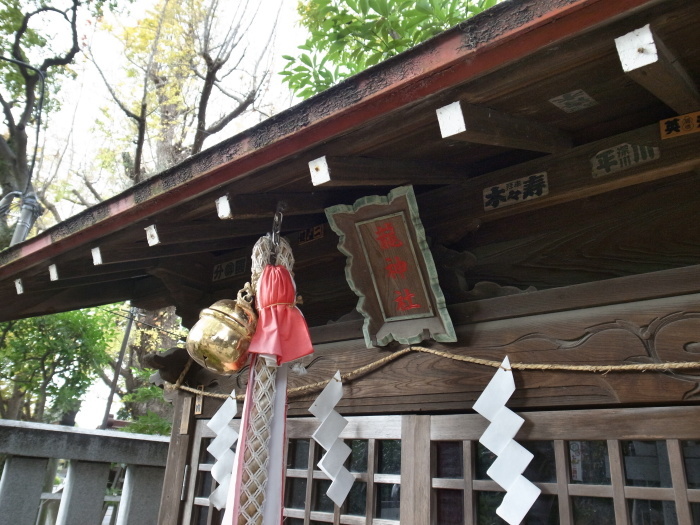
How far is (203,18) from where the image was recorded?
10961mm

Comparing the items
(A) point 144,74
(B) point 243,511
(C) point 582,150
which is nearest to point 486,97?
(C) point 582,150

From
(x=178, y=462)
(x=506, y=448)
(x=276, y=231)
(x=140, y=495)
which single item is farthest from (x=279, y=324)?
(x=140, y=495)

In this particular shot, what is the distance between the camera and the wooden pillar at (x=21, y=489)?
14.5 ft

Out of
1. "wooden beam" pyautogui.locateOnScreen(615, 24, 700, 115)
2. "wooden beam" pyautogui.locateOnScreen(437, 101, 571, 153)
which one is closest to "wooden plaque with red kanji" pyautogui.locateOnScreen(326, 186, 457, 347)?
"wooden beam" pyautogui.locateOnScreen(437, 101, 571, 153)

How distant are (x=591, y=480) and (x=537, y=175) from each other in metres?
1.57

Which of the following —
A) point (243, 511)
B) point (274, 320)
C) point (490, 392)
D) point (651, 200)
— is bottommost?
point (243, 511)

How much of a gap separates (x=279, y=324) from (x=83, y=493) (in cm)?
331

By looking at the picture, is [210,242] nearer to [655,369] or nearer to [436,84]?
[436,84]

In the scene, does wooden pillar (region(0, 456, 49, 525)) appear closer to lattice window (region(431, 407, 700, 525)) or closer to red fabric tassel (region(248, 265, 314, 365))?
red fabric tassel (region(248, 265, 314, 365))

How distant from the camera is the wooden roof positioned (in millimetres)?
1932

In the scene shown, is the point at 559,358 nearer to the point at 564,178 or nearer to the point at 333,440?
the point at 564,178

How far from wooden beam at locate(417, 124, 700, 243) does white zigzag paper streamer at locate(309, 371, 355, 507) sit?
3.98 feet

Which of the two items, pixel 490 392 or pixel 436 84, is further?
pixel 490 392

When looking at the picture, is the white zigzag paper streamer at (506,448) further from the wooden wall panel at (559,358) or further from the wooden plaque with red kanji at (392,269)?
the wooden plaque with red kanji at (392,269)
